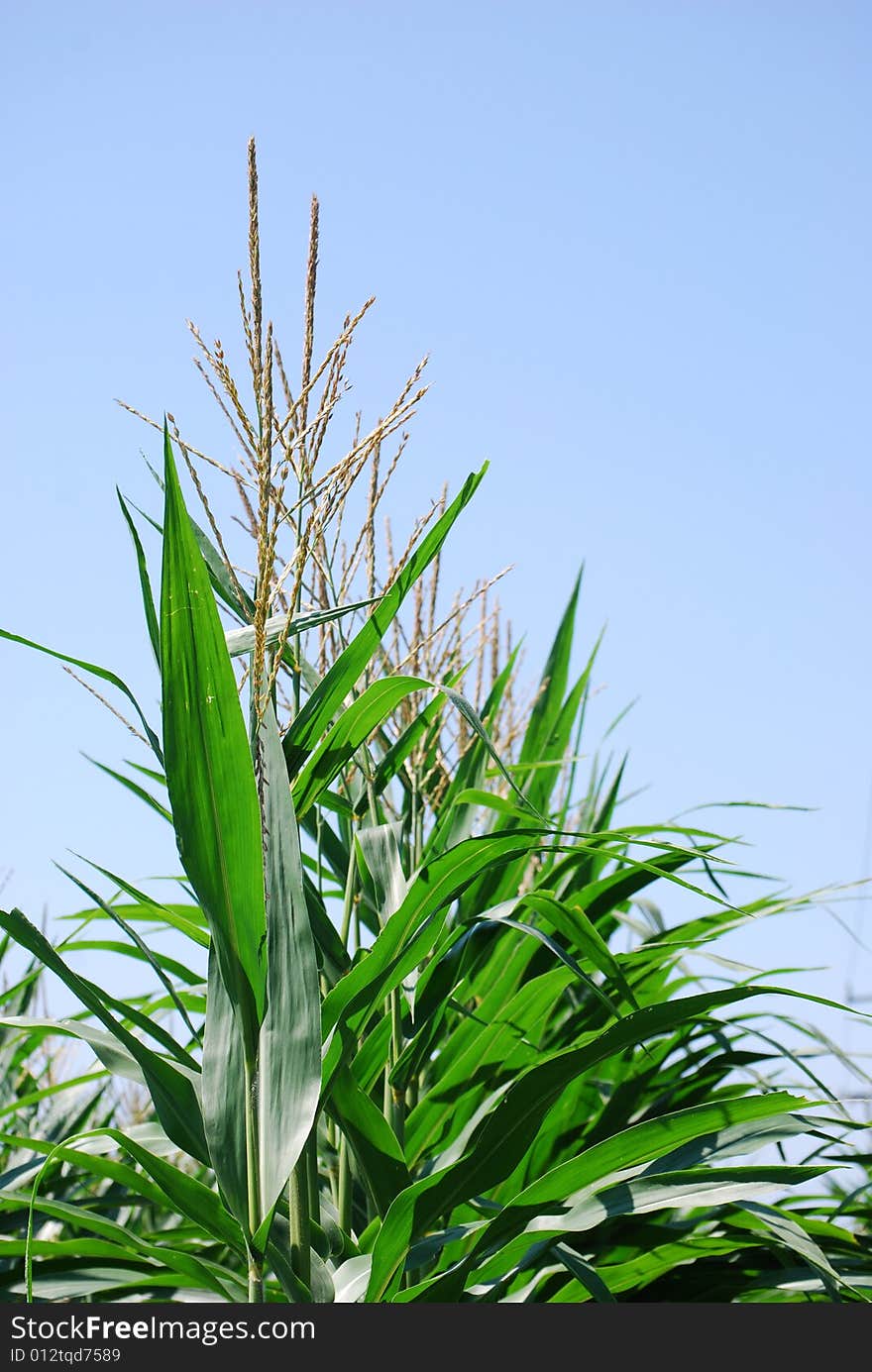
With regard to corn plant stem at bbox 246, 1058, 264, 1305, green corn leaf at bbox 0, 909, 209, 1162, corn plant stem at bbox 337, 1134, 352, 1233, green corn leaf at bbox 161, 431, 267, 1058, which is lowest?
corn plant stem at bbox 337, 1134, 352, 1233

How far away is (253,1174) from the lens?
69 centimetres

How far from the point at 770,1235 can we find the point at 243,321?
81 cm

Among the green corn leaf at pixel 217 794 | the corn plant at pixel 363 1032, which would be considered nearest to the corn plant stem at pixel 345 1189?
the corn plant at pixel 363 1032

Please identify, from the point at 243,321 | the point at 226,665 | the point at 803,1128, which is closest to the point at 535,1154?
the point at 803,1128

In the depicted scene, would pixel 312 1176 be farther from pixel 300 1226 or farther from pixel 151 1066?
pixel 151 1066

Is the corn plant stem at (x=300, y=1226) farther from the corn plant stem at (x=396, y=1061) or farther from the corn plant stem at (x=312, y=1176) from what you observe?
the corn plant stem at (x=396, y=1061)

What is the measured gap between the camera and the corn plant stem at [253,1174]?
686mm

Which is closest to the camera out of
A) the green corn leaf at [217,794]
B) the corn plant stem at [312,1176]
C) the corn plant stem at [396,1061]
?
the green corn leaf at [217,794]

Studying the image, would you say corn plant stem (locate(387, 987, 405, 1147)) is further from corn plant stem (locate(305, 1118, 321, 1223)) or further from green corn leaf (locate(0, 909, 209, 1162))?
green corn leaf (locate(0, 909, 209, 1162))

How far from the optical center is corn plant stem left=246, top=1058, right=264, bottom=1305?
2.25 feet

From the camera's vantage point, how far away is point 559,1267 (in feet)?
2.78

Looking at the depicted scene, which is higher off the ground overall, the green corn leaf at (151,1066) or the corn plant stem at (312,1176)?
the green corn leaf at (151,1066)

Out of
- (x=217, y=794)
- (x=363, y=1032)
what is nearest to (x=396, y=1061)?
(x=363, y=1032)

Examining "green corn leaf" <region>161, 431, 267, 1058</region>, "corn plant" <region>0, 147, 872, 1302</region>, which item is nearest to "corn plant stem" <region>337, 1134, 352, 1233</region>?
"corn plant" <region>0, 147, 872, 1302</region>
